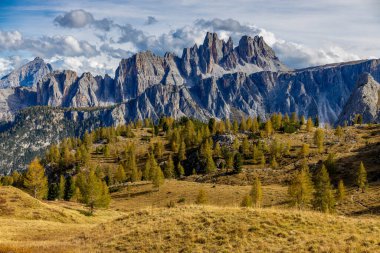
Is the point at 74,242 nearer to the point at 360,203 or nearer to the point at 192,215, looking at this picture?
the point at 192,215

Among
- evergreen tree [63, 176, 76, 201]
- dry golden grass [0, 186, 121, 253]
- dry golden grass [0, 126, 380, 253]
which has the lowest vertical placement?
evergreen tree [63, 176, 76, 201]

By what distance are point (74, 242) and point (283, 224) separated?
57.0ft

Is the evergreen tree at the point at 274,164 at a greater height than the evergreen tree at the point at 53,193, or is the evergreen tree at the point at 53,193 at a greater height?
the evergreen tree at the point at 274,164

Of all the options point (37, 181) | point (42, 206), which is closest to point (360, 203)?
point (42, 206)

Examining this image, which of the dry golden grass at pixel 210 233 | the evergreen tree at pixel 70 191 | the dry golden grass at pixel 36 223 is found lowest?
the evergreen tree at pixel 70 191

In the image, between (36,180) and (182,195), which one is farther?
(182,195)

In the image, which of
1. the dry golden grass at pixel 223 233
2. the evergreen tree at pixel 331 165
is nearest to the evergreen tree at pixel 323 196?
the evergreen tree at pixel 331 165

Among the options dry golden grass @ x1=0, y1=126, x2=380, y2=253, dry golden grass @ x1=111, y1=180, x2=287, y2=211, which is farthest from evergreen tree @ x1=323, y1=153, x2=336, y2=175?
dry golden grass @ x1=0, y1=126, x2=380, y2=253

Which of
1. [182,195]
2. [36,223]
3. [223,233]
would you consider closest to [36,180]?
[182,195]

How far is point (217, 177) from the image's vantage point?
158m

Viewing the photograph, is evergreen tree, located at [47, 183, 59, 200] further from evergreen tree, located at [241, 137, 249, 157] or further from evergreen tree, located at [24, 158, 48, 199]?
evergreen tree, located at [241, 137, 249, 157]

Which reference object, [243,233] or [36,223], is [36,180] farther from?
[243,233]

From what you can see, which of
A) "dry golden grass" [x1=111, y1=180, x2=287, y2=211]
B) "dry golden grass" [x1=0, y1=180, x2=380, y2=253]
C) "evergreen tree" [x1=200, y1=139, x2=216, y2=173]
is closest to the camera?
"dry golden grass" [x1=0, y1=180, x2=380, y2=253]

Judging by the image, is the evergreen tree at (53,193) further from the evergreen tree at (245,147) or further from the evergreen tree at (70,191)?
the evergreen tree at (245,147)
